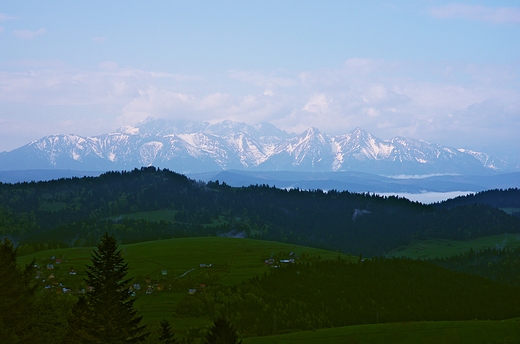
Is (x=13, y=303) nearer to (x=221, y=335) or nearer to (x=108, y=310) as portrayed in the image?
(x=108, y=310)

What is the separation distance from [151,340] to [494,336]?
132 m

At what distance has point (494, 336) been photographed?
174 meters

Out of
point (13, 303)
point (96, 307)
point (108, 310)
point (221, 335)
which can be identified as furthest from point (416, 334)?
point (13, 303)

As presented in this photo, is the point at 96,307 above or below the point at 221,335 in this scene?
above

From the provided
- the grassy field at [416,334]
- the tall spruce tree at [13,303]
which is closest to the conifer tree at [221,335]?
the tall spruce tree at [13,303]

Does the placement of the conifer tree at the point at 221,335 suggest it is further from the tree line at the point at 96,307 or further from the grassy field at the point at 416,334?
the grassy field at the point at 416,334

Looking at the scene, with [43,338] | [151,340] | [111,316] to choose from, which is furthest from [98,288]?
[151,340]

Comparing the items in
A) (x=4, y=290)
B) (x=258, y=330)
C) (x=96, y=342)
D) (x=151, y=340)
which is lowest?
(x=258, y=330)

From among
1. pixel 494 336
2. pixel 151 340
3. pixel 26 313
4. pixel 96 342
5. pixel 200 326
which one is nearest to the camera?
pixel 96 342

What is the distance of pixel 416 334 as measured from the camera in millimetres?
176875

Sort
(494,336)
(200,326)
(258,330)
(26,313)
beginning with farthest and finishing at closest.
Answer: (258,330) → (200,326) → (494,336) → (26,313)

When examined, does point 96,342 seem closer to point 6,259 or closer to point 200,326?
point 6,259

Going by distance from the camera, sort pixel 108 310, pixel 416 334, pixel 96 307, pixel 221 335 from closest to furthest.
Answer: pixel 108 310 < pixel 96 307 < pixel 221 335 < pixel 416 334

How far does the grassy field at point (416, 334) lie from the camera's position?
173250 mm
